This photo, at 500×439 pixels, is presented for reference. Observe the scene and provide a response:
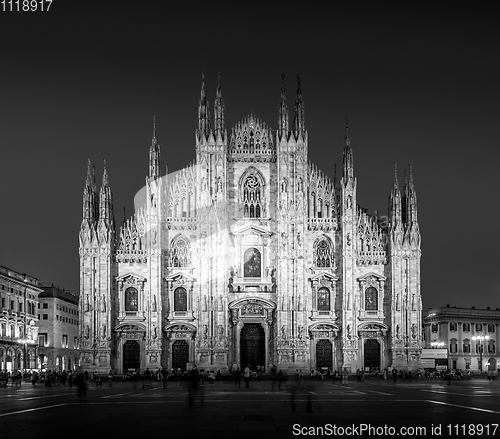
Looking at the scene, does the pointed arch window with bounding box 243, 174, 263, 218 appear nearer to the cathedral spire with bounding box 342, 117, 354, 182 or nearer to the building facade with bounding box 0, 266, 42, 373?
the cathedral spire with bounding box 342, 117, 354, 182

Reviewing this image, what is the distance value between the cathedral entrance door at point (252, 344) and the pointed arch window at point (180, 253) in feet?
27.9

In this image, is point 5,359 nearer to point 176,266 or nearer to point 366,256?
point 176,266

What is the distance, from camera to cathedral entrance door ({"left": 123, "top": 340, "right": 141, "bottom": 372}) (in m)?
87.5

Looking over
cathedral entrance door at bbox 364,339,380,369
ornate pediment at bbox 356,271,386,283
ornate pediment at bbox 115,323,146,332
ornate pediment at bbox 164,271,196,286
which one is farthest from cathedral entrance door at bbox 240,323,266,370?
ornate pediment at bbox 356,271,386,283

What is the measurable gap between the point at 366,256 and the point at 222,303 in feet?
47.7

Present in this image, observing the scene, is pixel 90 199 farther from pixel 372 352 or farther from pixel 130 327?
pixel 372 352

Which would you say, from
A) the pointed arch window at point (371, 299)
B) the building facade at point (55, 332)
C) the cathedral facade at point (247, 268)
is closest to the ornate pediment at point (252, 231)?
the cathedral facade at point (247, 268)

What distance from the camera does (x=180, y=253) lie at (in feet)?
289

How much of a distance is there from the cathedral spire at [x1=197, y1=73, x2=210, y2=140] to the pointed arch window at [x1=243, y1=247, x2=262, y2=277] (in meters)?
11.8

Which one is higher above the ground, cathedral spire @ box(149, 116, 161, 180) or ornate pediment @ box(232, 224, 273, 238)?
cathedral spire @ box(149, 116, 161, 180)

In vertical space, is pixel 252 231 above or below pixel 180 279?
above

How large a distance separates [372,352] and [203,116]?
91.4ft

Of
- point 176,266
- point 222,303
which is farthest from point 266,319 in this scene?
point 176,266

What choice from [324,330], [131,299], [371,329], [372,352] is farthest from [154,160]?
[372,352]
